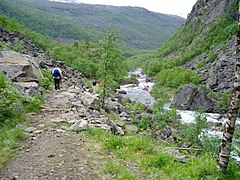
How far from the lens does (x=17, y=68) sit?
18.8 metres

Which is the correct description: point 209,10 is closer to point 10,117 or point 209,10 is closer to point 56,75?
point 56,75

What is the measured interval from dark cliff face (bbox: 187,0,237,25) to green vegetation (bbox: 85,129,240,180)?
109 m

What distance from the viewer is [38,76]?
66.9 ft

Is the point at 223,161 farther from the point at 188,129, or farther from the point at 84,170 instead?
the point at 188,129

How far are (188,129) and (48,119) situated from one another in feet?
44.9

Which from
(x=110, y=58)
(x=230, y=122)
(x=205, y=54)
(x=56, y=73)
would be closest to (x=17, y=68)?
(x=56, y=73)

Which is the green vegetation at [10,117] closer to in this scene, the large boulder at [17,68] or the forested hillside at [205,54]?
the large boulder at [17,68]

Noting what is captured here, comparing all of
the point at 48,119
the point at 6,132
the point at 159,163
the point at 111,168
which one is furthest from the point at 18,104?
the point at 159,163

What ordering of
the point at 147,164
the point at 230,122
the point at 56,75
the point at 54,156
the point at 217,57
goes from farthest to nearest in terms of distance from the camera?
1. the point at 217,57
2. the point at 56,75
3. the point at 147,164
4. the point at 54,156
5. the point at 230,122

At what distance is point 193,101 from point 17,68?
32393mm

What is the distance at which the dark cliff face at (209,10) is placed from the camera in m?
120

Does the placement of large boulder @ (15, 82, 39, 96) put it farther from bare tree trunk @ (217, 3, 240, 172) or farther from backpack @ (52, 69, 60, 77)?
bare tree trunk @ (217, 3, 240, 172)

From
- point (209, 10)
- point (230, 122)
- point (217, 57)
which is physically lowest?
point (217, 57)

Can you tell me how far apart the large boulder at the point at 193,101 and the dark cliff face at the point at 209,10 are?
7367 centimetres
